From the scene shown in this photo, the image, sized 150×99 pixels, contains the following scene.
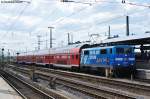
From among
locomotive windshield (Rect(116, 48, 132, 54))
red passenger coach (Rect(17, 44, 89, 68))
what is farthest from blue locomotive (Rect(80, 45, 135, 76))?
red passenger coach (Rect(17, 44, 89, 68))

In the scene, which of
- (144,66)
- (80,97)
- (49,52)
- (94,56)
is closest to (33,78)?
(94,56)

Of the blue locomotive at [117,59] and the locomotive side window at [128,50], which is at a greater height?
the locomotive side window at [128,50]

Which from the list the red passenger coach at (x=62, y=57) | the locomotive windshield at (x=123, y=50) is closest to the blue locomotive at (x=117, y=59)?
the locomotive windshield at (x=123, y=50)

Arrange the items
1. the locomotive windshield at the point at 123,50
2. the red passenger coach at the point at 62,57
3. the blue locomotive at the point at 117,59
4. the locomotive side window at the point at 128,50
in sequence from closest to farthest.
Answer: the blue locomotive at the point at 117,59
the locomotive windshield at the point at 123,50
the locomotive side window at the point at 128,50
the red passenger coach at the point at 62,57

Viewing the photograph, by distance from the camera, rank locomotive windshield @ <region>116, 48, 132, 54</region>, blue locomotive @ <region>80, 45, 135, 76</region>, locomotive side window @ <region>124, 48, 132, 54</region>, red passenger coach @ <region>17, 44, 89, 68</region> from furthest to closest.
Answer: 1. red passenger coach @ <region>17, 44, 89, 68</region>
2. locomotive side window @ <region>124, 48, 132, 54</region>
3. locomotive windshield @ <region>116, 48, 132, 54</region>
4. blue locomotive @ <region>80, 45, 135, 76</region>

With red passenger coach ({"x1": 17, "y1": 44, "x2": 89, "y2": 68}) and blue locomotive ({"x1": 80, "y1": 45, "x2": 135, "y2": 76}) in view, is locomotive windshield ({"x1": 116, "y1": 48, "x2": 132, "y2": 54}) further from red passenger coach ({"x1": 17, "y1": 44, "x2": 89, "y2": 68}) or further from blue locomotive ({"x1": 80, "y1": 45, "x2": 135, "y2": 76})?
red passenger coach ({"x1": 17, "y1": 44, "x2": 89, "y2": 68})

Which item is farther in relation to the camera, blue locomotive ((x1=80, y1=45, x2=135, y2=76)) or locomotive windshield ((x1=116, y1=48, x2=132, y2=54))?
locomotive windshield ((x1=116, y1=48, x2=132, y2=54))

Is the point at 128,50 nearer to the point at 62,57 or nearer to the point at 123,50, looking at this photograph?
the point at 123,50

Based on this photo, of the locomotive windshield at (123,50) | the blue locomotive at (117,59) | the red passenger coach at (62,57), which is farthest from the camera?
the red passenger coach at (62,57)

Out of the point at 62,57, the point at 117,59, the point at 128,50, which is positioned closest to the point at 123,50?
the point at 128,50

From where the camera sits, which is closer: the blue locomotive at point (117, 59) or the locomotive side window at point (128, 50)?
the blue locomotive at point (117, 59)

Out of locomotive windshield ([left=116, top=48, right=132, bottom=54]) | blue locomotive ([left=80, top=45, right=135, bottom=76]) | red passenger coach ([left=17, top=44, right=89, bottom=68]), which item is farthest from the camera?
red passenger coach ([left=17, top=44, right=89, bottom=68])

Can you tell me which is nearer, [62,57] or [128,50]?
[128,50]

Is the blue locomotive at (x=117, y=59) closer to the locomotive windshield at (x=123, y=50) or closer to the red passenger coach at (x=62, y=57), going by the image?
the locomotive windshield at (x=123, y=50)
